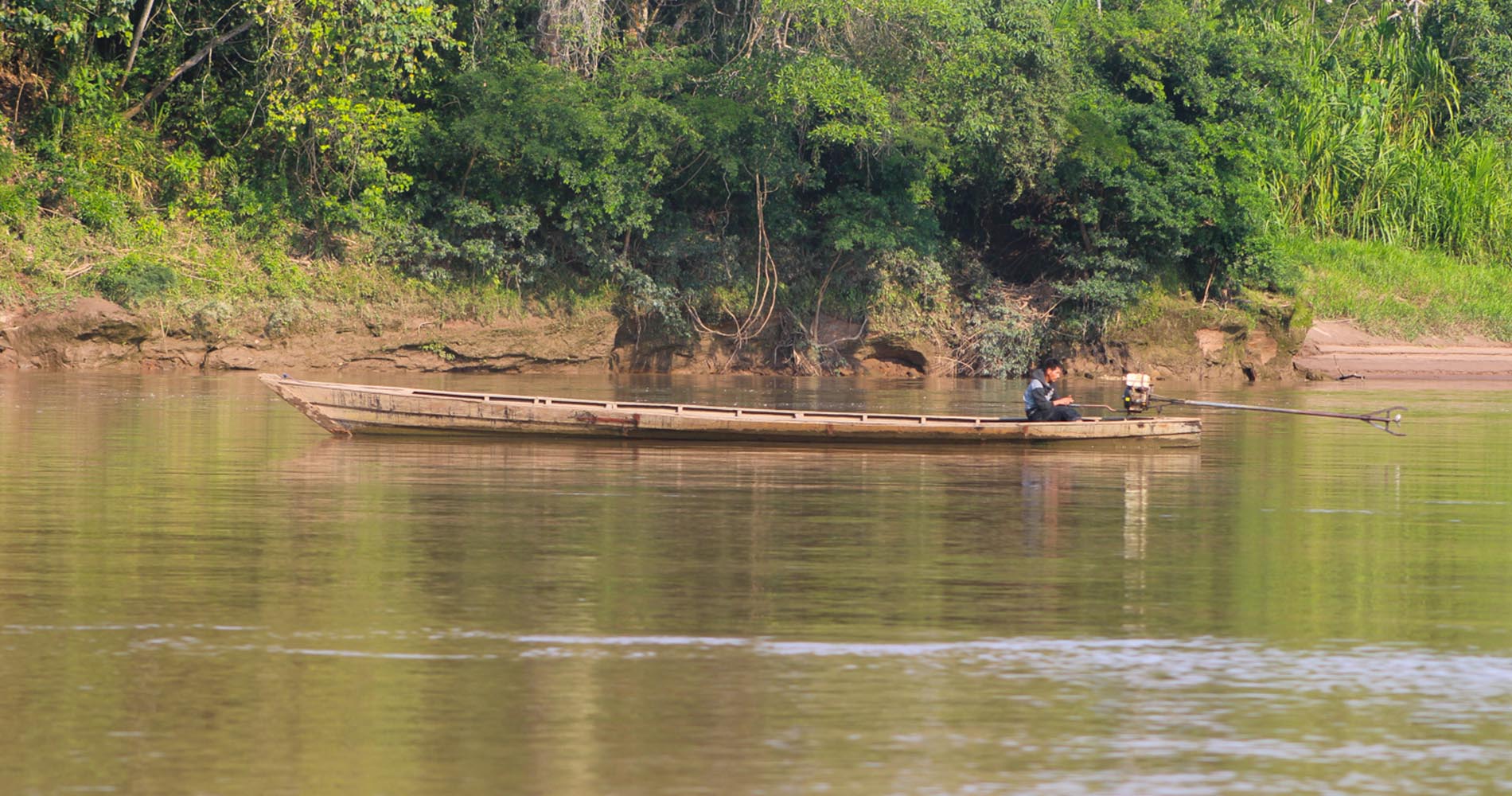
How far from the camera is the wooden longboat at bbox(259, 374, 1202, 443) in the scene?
19.6 m

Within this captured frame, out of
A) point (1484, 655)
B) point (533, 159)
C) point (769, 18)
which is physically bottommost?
point (1484, 655)

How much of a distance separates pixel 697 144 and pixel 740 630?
28.6 meters

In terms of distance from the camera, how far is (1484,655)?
8.67 metres

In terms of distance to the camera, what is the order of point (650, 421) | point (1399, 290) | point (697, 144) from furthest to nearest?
point (1399, 290), point (697, 144), point (650, 421)

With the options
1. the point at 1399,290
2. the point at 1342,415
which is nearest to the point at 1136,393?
the point at 1342,415

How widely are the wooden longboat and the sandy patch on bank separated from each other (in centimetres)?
2358

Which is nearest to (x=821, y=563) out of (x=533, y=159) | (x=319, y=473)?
(x=319, y=473)

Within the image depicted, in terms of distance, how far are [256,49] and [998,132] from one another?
15.1m

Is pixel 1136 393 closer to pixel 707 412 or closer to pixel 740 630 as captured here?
pixel 707 412

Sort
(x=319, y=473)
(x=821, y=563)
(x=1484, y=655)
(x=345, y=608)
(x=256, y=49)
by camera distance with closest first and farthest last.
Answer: (x=1484, y=655) < (x=345, y=608) < (x=821, y=563) < (x=319, y=473) < (x=256, y=49)

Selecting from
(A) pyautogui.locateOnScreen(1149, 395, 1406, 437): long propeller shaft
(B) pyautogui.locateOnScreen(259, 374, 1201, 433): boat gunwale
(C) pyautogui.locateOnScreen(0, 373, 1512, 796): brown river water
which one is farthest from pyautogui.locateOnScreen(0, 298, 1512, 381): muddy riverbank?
(C) pyautogui.locateOnScreen(0, 373, 1512, 796): brown river water

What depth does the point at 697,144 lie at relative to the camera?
36938 millimetres

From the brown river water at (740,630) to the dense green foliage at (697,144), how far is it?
19.6m

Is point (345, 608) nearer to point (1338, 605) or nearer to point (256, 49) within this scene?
point (1338, 605)
